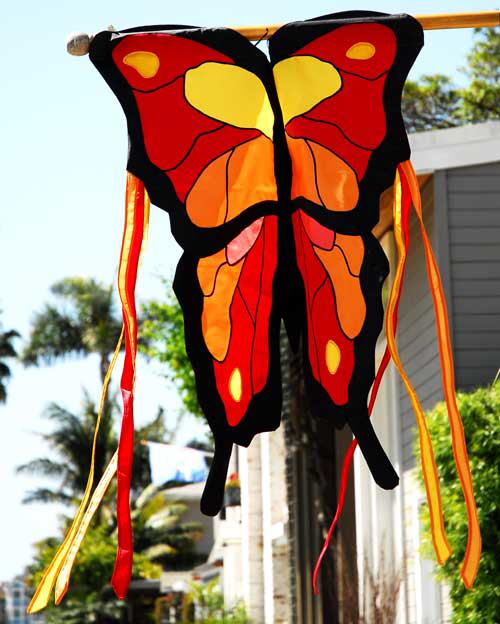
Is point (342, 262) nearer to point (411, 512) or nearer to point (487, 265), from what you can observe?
point (487, 265)

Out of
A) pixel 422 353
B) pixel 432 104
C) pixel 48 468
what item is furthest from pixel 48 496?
pixel 422 353

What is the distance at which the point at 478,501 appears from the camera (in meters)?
8.65

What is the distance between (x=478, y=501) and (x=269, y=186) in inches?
188

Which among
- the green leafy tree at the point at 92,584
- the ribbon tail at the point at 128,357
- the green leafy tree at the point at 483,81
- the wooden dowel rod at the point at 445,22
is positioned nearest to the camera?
the ribbon tail at the point at 128,357

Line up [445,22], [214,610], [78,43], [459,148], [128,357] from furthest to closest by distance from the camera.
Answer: [214,610] → [459,148] → [78,43] → [445,22] → [128,357]

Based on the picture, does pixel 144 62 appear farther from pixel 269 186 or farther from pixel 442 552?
pixel 442 552

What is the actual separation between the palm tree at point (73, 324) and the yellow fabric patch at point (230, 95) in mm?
41592

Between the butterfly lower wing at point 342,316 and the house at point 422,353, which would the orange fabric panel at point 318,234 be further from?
the house at point 422,353

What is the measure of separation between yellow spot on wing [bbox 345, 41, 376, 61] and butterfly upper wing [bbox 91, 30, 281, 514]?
309 millimetres

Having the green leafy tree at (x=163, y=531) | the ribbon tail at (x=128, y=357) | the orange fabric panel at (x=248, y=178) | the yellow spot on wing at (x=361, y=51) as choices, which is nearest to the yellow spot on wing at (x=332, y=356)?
the orange fabric panel at (x=248, y=178)

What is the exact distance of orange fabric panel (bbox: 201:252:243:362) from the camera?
4332mm

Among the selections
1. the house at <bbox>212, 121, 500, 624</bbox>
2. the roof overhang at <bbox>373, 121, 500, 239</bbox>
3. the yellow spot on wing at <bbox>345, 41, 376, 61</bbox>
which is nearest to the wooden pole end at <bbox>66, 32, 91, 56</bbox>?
the yellow spot on wing at <bbox>345, 41, 376, 61</bbox>

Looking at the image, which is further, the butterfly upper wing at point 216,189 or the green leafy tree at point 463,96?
the green leafy tree at point 463,96

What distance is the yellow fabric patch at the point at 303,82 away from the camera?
434 centimetres
